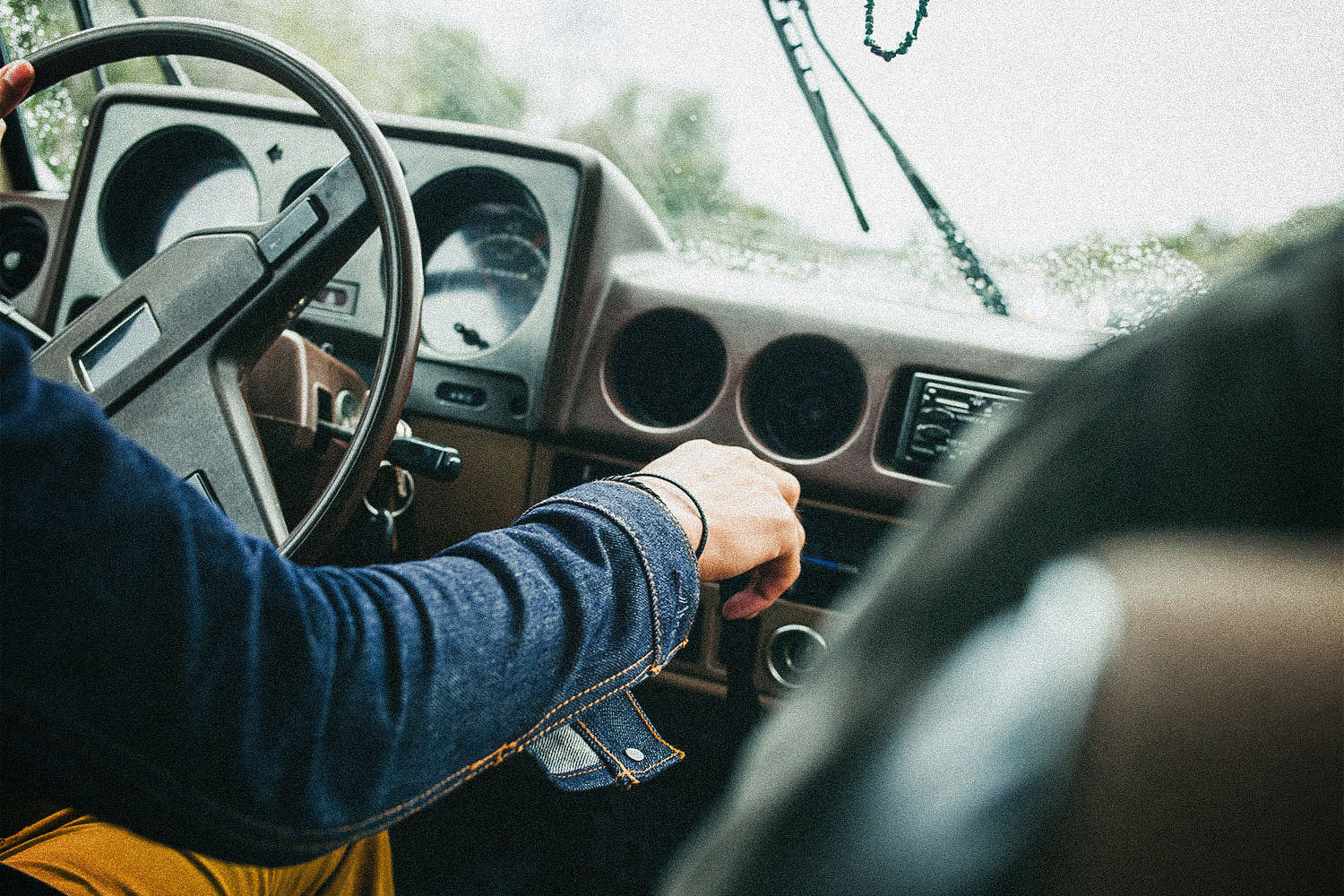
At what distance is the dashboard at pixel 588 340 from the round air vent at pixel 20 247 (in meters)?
0.25

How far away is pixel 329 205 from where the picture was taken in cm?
91

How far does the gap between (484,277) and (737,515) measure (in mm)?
1139

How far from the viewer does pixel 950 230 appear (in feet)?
4.58

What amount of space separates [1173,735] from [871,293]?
134cm

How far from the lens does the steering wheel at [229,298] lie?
89 cm

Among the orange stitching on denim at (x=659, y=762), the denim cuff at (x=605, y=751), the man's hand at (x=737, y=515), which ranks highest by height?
the man's hand at (x=737, y=515)

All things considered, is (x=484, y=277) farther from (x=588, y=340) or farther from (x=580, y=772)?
(x=580, y=772)

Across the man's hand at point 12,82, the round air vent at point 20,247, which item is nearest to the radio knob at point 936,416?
the man's hand at point 12,82

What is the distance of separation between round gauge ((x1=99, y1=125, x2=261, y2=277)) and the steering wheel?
811 millimetres

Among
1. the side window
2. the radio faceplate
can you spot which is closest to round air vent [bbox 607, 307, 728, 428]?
the radio faceplate

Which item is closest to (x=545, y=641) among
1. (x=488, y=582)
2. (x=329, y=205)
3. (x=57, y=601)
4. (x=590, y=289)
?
(x=488, y=582)

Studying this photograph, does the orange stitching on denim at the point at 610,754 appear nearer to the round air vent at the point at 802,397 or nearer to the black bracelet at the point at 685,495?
the black bracelet at the point at 685,495

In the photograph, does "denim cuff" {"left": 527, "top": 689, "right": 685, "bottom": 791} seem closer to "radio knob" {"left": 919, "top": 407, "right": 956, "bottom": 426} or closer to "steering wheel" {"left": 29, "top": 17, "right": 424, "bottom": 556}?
"steering wheel" {"left": 29, "top": 17, "right": 424, "bottom": 556}

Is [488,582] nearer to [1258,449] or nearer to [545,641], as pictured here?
[545,641]
